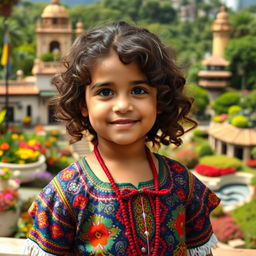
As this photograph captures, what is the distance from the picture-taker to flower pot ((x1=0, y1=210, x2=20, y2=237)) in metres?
8.37

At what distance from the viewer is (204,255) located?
9.06 feet

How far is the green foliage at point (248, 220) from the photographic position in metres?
14.2

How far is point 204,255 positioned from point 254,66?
Answer: 4014 cm

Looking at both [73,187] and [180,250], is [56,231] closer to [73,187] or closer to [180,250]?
[73,187]

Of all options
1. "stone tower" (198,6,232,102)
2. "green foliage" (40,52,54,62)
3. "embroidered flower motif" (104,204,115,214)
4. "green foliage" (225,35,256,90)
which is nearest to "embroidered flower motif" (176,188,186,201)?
"embroidered flower motif" (104,204,115,214)

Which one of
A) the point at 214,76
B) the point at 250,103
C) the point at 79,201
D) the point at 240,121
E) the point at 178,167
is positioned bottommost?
the point at 240,121

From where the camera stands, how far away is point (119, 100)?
7.82ft

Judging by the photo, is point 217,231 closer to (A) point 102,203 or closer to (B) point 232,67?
(A) point 102,203


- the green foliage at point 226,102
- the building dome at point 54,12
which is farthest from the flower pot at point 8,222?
the building dome at point 54,12

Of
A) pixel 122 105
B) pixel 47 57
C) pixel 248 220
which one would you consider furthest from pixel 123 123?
pixel 47 57

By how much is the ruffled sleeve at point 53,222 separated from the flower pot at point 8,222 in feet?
20.2

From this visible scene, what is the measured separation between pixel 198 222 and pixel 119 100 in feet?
2.94

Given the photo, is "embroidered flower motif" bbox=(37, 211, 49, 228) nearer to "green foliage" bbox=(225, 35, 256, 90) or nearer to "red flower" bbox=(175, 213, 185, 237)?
"red flower" bbox=(175, 213, 185, 237)

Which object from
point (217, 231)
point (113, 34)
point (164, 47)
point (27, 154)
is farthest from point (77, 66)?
point (217, 231)
